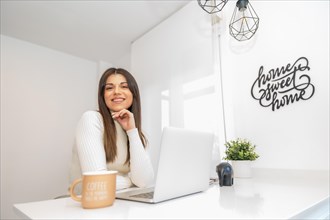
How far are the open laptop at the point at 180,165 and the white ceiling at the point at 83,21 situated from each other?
1.75 m

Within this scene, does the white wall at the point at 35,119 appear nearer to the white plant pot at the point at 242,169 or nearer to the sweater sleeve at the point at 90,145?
the sweater sleeve at the point at 90,145

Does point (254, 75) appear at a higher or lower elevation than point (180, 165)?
higher

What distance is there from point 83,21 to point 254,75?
189cm

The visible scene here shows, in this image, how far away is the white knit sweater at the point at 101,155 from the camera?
0.91 metres

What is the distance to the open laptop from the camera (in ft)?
1.98

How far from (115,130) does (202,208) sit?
2.29 feet

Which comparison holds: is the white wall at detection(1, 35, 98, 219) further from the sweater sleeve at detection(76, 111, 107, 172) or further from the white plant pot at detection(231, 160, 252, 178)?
the white plant pot at detection(231, 160, 252, 178)

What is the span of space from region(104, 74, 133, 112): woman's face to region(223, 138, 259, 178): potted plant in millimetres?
708

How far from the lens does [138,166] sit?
995 millimetres

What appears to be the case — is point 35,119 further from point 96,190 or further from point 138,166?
point 96,190

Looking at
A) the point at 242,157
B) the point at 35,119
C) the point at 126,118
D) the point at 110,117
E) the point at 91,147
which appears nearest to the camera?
the point at 91,147

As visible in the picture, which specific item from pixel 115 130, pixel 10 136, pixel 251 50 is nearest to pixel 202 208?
pixel 115 130

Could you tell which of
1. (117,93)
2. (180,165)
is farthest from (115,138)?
(180,165)

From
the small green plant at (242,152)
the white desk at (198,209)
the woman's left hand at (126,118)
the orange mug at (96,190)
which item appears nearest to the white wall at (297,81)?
the small green plant at (242,152)
